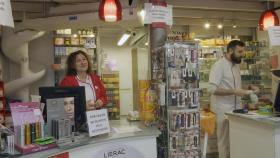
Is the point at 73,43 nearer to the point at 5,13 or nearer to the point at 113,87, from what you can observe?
the point at 113,87

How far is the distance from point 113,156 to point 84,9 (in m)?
4.27

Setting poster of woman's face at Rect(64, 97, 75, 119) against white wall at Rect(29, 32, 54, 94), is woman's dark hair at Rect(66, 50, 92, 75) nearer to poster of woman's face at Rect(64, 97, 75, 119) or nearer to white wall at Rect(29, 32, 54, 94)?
poster of woman's face at Rect(64, 97, 75, 119)

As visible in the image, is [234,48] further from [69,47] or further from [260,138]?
[69,47]

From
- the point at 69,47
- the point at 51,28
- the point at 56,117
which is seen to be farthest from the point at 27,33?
the point at 56,117

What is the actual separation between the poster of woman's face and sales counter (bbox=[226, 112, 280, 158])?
193 centimetres

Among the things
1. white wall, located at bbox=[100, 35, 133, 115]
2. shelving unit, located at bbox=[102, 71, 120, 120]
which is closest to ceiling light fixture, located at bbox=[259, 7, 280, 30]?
shelving unit, located at bbox=[102, 71, 120, 120]

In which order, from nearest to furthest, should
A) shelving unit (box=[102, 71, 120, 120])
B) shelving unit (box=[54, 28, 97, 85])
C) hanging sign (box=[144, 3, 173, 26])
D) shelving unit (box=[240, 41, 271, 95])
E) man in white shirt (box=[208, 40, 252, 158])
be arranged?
hanging sign (box=[144, 3, 173, 26]) → man in white shirt (box=[208, 40, 252, 158]) → shelving unit (box=[240, 41, 271, 95]) → shelving unit (box=[54, 28, 97, 85]) → shelving unit (box=[102, 71, 120, 120])

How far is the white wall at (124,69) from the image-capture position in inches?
455

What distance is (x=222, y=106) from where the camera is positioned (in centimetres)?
423

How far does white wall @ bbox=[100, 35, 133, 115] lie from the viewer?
37.9 feet

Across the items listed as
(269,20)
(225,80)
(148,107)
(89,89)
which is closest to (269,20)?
(269,20)

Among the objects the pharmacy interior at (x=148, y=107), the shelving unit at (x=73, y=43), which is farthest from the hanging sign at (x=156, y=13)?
the shelving unit at (x=73, y=43)

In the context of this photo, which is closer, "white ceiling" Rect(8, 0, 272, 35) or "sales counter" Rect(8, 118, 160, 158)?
"sales counter" Rect(8, 118, 160, 158)

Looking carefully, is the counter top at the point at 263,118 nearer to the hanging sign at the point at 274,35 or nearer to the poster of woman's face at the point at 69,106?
the hanging sign at the point at 274,35
